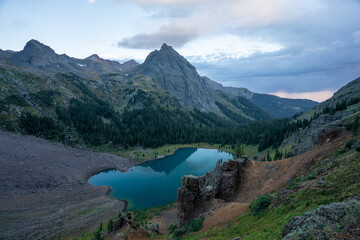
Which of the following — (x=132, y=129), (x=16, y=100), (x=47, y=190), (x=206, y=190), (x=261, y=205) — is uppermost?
(x=16, y=100)

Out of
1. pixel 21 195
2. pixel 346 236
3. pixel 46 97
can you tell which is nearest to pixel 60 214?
pixel 21 195

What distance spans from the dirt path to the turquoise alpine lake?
516 cm

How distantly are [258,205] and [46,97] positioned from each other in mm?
168439

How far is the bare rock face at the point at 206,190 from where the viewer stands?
3500 cm

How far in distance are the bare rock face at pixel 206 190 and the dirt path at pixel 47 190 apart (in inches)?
1025

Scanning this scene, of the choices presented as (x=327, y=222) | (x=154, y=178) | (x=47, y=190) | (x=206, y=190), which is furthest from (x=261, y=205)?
(x=154, y=178)

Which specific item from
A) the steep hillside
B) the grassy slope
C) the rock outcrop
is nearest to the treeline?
the steep hillside

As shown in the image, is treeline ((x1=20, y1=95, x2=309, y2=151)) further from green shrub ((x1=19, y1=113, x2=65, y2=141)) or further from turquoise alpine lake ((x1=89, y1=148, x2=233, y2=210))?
turquoise alpine lake ((x1=89, y1=148, x2=233, y2=210))

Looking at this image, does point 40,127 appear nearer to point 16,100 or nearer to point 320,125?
point 16,100

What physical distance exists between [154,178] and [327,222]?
81535 mm

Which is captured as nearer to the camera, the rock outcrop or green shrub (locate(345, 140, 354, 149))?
the rock outcrop

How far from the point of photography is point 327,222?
412 inches

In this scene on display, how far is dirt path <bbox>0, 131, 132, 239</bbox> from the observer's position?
147 feet

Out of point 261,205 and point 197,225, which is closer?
point 261,205
